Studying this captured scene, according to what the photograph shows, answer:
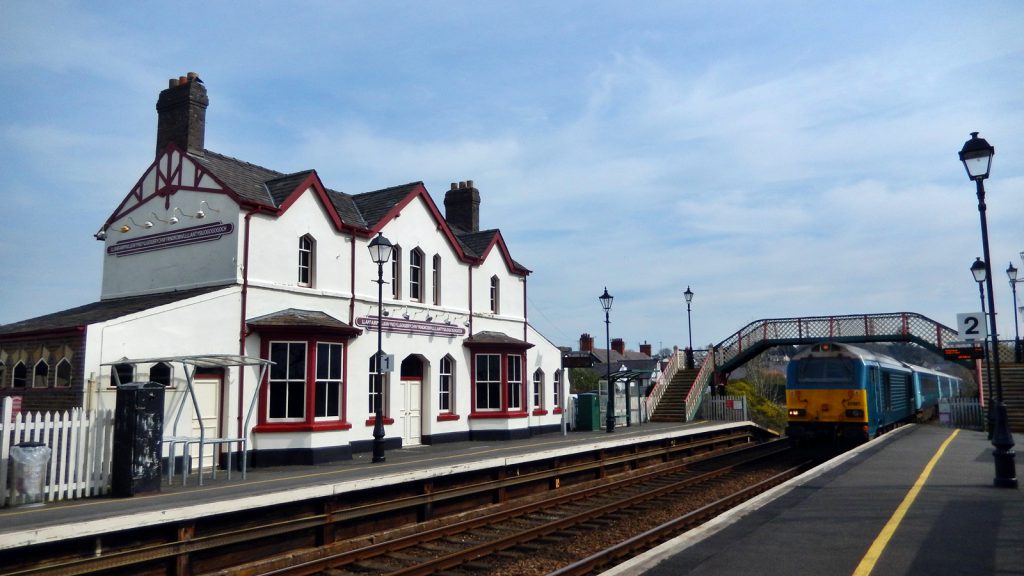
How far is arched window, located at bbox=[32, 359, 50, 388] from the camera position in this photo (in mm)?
14641

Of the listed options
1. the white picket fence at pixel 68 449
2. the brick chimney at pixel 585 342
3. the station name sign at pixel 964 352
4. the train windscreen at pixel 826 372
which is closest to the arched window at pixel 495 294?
the train windscreen at pixel 826 372

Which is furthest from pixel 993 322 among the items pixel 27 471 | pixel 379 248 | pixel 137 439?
pixel 27 471

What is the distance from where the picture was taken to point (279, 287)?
17.5 meters

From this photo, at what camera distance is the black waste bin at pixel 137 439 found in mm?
11422

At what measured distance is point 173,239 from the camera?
18312mm

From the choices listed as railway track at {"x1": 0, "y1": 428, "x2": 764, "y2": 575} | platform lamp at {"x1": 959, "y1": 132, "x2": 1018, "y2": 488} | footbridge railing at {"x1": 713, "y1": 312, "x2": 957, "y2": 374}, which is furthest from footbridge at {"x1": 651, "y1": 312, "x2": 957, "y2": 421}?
platform lamp at {"x1": 959, "y1": 132, "x2": 1018, "y2": 488}

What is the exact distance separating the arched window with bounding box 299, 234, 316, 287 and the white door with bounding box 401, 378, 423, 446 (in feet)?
13.9

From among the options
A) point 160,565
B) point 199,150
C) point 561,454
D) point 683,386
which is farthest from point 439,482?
point 683,386

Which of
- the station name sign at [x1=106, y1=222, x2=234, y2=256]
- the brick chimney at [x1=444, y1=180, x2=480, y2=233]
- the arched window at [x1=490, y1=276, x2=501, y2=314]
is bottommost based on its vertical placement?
the arched window at [x1=490, y1=276, x2=501, y2=314]

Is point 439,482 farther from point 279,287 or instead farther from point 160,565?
point 279,287

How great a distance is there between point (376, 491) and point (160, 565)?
12.1ft

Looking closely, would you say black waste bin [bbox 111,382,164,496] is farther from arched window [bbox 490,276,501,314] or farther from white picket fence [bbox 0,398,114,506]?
arched window [bbox 490,276,501,314]

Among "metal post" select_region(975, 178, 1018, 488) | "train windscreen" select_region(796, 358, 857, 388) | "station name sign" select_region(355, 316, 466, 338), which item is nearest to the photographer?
"metal post" select_region(975, 178, 1018, 488)

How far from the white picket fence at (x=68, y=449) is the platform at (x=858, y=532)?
8.78 m
